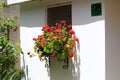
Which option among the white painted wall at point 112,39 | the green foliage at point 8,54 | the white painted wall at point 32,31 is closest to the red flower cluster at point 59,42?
the white painted wall at point 112,39

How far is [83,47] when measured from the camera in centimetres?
655

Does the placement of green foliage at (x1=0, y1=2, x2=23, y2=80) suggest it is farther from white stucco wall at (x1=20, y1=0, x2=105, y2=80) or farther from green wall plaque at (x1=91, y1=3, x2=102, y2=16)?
→ green wall plaque at (x1=91, y1=3, x2=102, y2=16)

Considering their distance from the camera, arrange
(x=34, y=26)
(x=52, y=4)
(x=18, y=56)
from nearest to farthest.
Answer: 1. (x=52, y=4)
2. (x=34, y=26)
3. (x=18, y=56)

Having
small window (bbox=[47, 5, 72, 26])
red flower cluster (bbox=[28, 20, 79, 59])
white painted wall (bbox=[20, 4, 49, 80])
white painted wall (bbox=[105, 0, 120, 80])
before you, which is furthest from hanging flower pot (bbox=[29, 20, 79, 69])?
white painted wall (bbox=[20, 4, 49, 80])

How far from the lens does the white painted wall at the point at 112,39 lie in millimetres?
5953

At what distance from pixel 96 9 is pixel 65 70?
5.82 feet

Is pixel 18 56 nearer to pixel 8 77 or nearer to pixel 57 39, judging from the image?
pixel 8 77

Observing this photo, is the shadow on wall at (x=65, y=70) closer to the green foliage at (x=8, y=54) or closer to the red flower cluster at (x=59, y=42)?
the red flower cluster at (x=59, y=42)

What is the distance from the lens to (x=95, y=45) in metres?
6.19

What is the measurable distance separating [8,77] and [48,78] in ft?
4.54

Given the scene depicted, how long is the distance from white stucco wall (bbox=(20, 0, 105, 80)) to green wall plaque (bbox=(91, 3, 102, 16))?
0.08m

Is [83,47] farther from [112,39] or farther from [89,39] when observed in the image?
[112,39]

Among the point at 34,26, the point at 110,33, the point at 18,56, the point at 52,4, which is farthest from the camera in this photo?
the point at 18,56

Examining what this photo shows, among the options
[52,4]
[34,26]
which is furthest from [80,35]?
[34,26]
